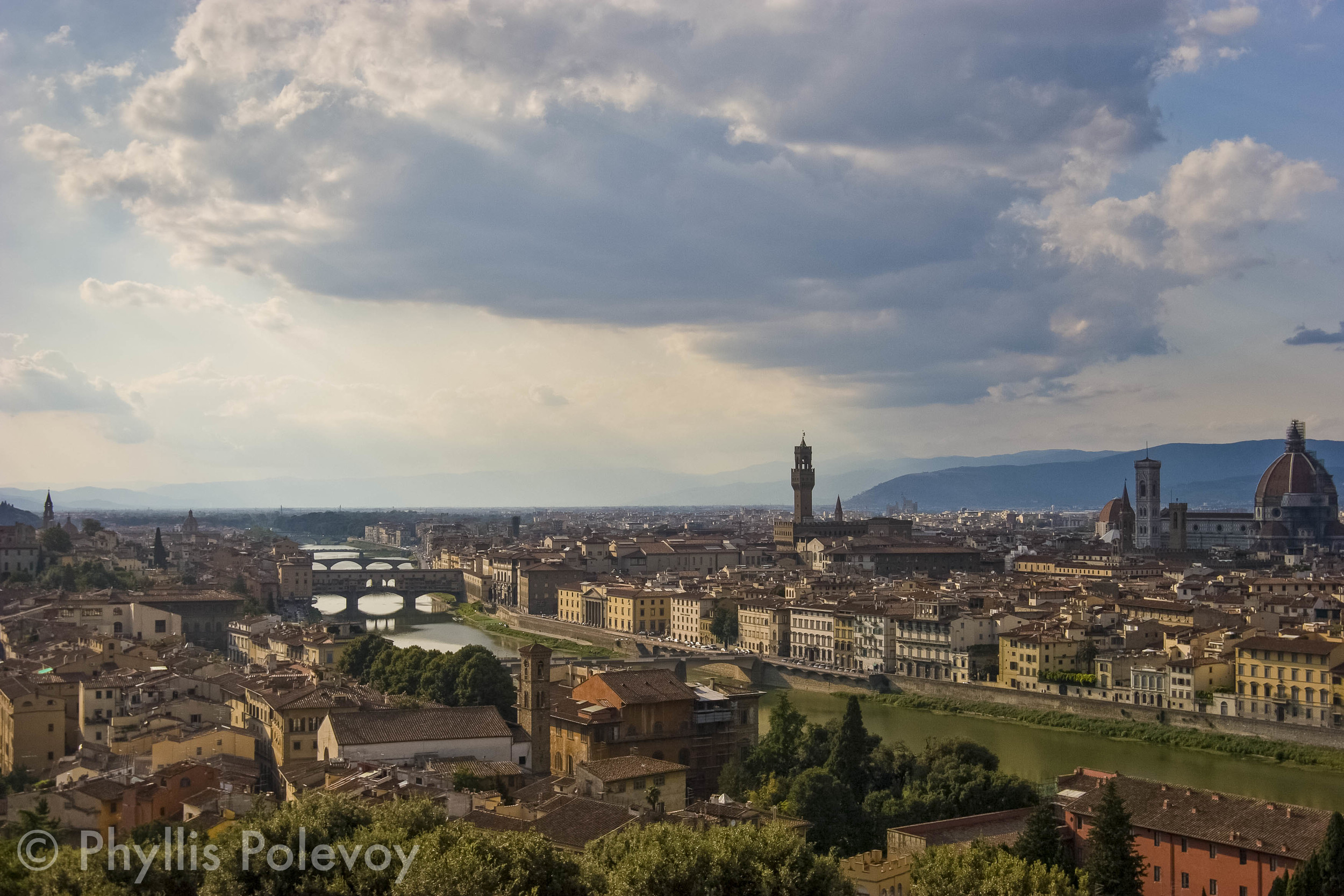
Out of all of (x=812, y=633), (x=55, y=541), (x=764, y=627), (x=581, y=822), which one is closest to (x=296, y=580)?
(x=55, y=541)

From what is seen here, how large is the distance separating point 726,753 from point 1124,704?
1152 cm

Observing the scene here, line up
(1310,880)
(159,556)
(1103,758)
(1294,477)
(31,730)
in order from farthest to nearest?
1. (1294,477)
2. (159,556)
3. (1103,758)
4. (31,730)
5. (1310,880)

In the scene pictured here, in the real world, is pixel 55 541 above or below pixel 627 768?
above

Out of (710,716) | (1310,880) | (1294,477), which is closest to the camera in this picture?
(1310,880)

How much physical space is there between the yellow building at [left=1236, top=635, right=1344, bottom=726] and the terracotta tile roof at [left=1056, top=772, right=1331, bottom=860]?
12.0 m

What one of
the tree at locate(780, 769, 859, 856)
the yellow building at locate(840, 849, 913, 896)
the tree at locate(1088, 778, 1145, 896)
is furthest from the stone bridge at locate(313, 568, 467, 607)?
the tree at locate(1088, 778, 1145, 896)

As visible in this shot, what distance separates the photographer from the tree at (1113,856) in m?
13.0

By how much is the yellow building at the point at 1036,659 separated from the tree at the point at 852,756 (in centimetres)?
1277

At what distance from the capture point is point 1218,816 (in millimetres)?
14727

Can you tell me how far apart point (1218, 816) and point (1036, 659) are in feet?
55.4

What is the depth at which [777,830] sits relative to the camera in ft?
36.4

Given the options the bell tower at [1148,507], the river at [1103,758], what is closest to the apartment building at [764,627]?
the river at [1103,758]

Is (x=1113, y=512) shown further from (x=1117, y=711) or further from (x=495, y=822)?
(x=495, y=822)

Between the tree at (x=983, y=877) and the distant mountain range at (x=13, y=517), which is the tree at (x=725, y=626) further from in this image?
the distant mountain range at (x=13, y=517)
